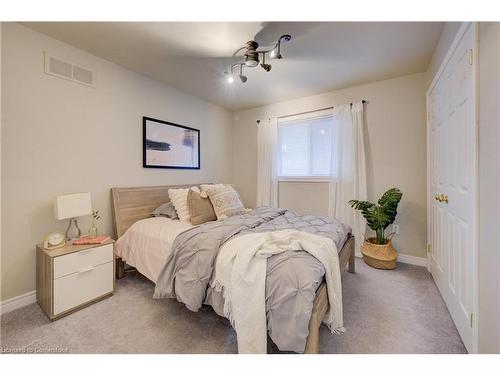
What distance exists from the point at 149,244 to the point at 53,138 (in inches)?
53.7

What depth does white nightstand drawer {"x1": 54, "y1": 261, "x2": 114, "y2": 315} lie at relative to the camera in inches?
65.7

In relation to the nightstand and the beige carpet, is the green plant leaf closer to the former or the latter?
the beige carpet

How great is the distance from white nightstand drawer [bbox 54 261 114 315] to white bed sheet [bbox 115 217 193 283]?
24 cm

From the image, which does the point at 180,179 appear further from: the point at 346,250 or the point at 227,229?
the point at 346,250

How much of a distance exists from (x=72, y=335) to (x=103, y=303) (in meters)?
0.39

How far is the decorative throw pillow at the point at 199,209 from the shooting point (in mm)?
2310

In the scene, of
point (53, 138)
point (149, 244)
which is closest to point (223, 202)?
point (149, 244)

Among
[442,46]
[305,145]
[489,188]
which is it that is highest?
[442,46]

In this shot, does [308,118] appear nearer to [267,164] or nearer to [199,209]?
[267,164]

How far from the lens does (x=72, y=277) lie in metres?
1.74

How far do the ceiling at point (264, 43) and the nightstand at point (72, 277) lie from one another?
1.95m

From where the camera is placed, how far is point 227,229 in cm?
177

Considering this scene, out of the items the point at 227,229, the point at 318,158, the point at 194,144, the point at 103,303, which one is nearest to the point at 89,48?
the point at 194,144

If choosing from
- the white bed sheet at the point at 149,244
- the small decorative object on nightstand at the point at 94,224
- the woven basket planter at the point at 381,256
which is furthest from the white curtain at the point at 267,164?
the small decorative object on nightstand at the point at 94,224
